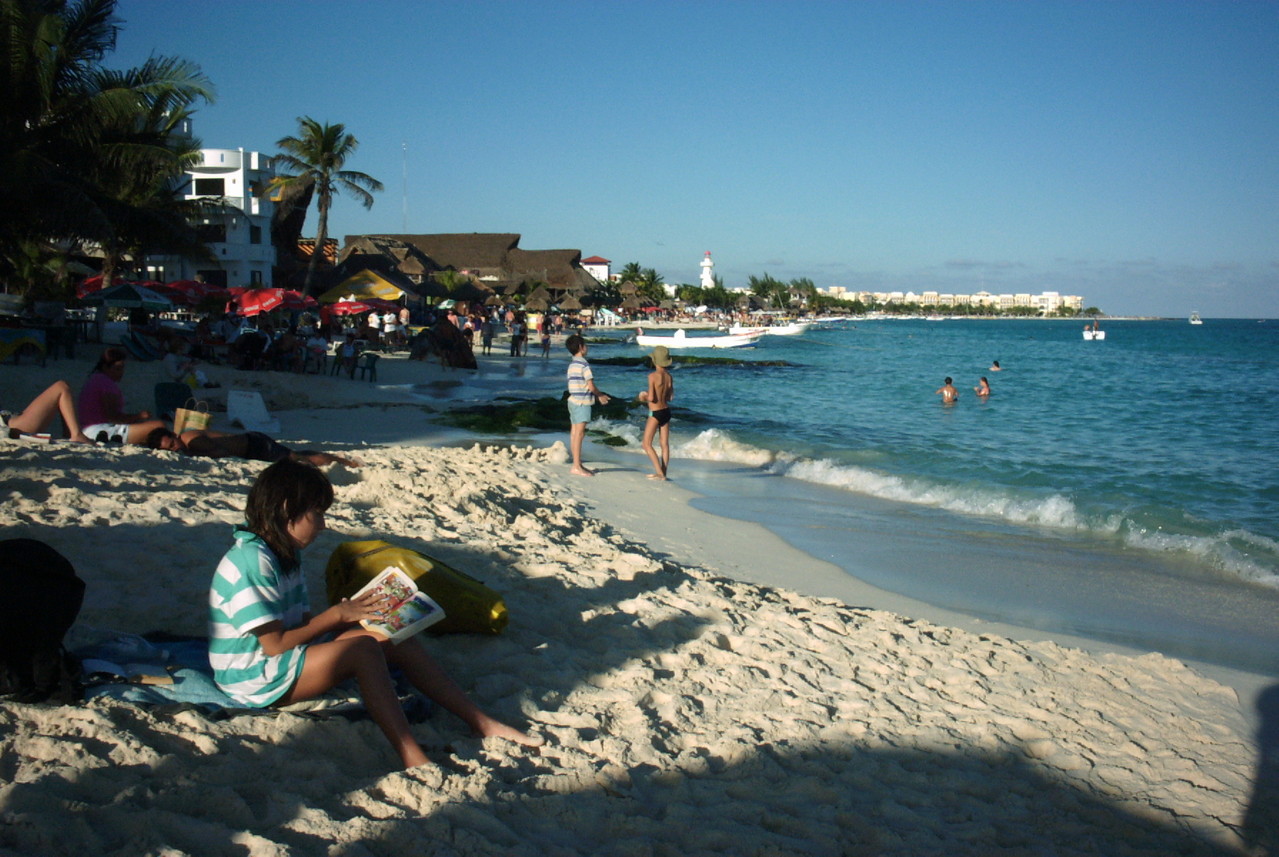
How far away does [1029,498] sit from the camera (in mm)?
9875

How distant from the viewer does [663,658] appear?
13.3ft

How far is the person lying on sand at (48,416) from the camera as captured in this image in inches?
281

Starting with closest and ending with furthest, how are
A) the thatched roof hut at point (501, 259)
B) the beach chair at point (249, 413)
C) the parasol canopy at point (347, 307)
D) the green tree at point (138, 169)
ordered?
1. the beach chair at point (249, 413)
2. the green tree at point (138, 169)
3. the parasol canopy at point (347, 307)
4. the thatched roof hut at point (501, 259)

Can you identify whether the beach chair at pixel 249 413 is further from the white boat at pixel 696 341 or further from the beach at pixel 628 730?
the white boat at pixel 696 341

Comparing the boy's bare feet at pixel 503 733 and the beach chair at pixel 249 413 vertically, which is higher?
the beach chair at pixel 249 413

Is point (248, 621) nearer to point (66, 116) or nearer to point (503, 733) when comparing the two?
point (503, 733)

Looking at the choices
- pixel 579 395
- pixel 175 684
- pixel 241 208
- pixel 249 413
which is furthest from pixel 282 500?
pixel 241 208

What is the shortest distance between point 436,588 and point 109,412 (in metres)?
5.24

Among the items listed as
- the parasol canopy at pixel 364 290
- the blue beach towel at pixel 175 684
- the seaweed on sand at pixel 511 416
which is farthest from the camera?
the parasol canopy at pixel 364 290

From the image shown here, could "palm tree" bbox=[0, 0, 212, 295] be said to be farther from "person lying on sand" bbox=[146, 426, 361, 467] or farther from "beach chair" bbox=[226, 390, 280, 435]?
"person lying on sand" bbox=[146, 426, 361, 467]

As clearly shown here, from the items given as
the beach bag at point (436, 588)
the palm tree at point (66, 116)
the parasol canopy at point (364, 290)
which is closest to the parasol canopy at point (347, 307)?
the parasol canopy at point (364, 290)

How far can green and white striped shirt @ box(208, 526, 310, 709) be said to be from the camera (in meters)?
2.80

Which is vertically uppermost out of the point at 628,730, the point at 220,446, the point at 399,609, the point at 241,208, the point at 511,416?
the point at 241,208

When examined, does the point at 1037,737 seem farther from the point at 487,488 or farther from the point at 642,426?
the point at 642,426
